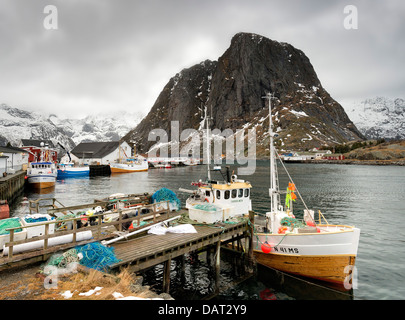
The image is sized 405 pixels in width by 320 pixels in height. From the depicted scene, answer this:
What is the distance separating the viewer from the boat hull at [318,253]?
504 inches

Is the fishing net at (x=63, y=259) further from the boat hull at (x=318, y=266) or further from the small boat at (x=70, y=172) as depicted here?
the small boat at (x=70, y=172)

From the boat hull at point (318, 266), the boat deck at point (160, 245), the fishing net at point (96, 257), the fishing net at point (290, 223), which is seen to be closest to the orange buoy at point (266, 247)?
the boat hull at point (318, 266)

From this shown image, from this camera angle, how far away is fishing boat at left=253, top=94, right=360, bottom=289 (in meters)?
12.9

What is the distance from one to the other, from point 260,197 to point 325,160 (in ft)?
386

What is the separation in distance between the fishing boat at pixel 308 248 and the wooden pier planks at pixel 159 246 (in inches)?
113

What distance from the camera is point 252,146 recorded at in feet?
613

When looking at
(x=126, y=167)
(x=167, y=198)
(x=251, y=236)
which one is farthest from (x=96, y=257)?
(x=126, y=167)

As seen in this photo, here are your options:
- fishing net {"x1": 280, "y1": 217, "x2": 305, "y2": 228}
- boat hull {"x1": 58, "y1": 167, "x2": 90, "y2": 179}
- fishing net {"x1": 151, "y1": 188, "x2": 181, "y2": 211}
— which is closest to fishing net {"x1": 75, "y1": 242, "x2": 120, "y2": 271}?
fishing net {"x1": 151, "y1": 188, "x2": 181, "y2": 211}

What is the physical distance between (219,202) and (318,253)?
6520mm

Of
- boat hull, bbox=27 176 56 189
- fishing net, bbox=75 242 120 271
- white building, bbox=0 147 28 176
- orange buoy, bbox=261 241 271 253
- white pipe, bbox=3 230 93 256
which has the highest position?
white building, bbox=0 147 28 176

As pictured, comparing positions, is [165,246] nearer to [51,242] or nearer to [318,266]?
[51,242]

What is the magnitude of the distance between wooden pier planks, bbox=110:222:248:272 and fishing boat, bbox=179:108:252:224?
92 cm

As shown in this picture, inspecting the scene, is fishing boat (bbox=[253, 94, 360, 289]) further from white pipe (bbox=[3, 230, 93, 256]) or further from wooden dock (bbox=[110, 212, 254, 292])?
white pipe (bbox=[3, 230, 93, 256])
